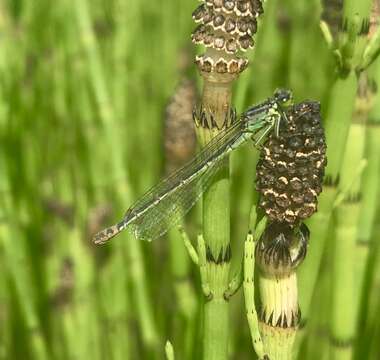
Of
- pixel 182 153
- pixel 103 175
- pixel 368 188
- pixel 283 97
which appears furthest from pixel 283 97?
pixel 103 175

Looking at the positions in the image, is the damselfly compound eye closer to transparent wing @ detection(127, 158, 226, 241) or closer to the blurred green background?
transparent wing @ detection(127, 158, 226, 241)

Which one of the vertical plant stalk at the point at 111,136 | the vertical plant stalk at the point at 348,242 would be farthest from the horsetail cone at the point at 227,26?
the vertical plant stalk at the point at 111,136

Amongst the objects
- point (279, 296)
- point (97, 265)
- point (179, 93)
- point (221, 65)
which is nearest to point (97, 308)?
point (97, 265)

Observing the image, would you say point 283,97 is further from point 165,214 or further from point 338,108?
point 165,214

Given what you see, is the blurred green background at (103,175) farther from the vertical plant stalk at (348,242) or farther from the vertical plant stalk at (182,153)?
the vertical plant stalk at (348,242)

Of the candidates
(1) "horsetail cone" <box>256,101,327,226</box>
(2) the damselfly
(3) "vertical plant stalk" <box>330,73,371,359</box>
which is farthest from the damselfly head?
(3) "vertical plant stalk" <box>330,73,371,359</box>

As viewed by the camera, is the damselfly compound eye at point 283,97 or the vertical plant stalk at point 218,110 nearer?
the vertical plant stalk at point 218,110

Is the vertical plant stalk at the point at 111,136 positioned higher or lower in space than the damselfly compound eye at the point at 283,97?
lower
